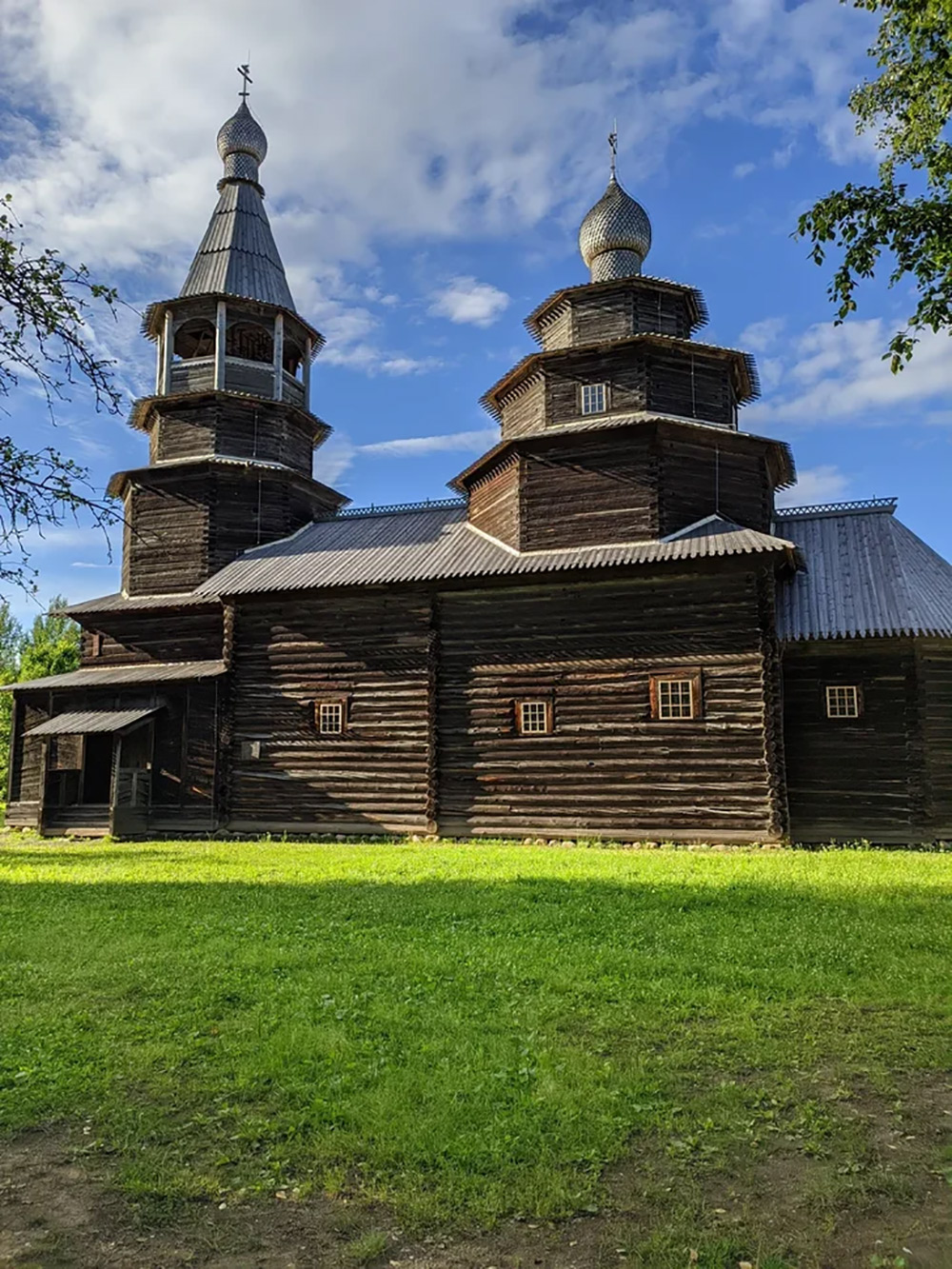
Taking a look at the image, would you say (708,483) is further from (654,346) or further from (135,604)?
(135,604)

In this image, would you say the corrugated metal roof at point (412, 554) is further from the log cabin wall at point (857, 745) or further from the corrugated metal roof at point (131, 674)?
the log cabin wall at point (857, 745)

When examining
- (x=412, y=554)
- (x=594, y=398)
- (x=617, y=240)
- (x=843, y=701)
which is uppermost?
(x=617, y=240)

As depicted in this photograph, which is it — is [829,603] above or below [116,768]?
above

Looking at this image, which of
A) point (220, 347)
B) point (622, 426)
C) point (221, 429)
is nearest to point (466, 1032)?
point (622, 426)

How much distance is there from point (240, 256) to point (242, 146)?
479 centimetres

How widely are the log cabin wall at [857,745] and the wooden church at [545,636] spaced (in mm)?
52

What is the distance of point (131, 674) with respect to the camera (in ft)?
76.1

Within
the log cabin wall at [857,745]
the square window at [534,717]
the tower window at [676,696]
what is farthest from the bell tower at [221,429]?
the log cabin wall at [857,745]

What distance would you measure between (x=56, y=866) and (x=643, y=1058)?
43.6ft

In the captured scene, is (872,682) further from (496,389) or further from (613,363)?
(496,389)

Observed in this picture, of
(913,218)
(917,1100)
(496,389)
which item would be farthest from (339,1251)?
(496,389)

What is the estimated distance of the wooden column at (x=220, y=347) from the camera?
25.9 m

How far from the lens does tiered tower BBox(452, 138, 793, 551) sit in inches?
779

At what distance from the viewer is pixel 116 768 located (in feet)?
70.9
